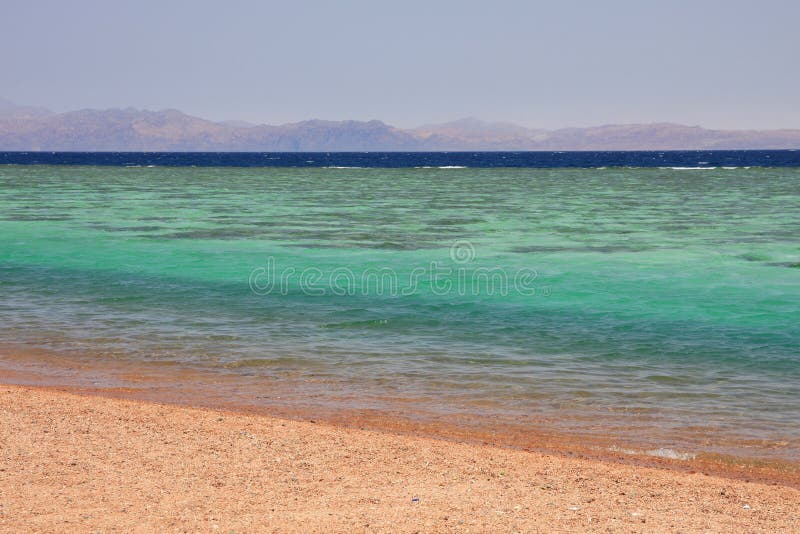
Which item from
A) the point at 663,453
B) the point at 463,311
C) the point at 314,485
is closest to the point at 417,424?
the point at 314,485

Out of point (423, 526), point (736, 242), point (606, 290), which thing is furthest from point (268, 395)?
point (736, 242)

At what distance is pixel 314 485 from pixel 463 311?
8.91m

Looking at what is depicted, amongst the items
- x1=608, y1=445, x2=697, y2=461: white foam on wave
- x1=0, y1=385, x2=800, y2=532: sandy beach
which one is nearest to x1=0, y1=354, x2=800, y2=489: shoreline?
x1=608, y1=445, x2=697, y2=461: white foam on wave

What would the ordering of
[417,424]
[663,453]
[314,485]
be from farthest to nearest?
1. [417,424]
2. [663,453]
3. [314,485]

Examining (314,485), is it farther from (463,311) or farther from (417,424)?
(463,311)

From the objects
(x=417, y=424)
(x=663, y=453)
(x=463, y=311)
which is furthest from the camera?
(x=463, y=311)

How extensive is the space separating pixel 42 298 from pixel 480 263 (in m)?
10.4

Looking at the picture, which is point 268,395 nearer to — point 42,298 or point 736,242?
point 42,298

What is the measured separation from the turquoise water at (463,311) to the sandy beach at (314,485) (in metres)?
1.45

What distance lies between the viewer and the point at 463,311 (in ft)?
51.4

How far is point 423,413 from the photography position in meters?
9.46

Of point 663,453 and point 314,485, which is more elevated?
point 314,485

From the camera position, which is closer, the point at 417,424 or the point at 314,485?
the point at 314,485

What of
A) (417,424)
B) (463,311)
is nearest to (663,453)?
(417,424)
